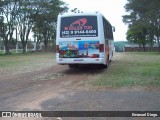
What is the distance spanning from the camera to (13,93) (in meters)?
9.99

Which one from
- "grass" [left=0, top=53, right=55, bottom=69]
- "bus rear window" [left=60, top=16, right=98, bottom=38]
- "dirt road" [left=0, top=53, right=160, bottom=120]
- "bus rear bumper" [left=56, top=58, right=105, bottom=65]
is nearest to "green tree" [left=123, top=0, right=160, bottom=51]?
"grass" [left=0, top=53, right=55, bottom=69]

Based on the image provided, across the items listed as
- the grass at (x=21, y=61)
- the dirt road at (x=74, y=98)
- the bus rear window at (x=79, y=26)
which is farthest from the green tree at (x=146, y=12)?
the dirt road at (x=74, y=98)

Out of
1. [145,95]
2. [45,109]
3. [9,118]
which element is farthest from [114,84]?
[9,118]

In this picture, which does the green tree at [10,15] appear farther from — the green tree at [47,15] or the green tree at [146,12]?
the green tree at [146,12]

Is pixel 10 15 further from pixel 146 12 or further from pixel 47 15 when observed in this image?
pixel 146 12

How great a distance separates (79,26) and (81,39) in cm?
74

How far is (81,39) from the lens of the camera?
15.7m

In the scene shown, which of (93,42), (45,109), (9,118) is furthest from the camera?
(93,42)

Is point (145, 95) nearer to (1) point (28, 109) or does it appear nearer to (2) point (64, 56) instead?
(1) point (28, 109)

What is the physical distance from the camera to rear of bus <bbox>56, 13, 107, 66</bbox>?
613 inches

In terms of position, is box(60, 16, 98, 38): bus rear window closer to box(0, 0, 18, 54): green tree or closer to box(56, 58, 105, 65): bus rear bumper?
box(56, 58, 105, 65): bus rear bumper

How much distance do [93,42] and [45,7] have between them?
131 feet

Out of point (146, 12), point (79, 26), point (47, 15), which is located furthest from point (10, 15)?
point (79, 26)

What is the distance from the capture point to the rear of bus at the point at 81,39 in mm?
15562
